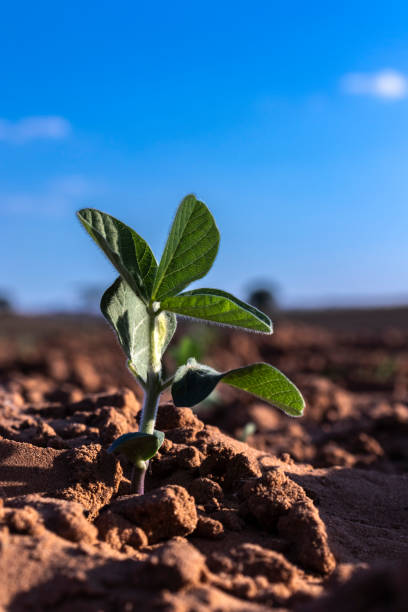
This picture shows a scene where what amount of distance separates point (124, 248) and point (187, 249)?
0.20 metres

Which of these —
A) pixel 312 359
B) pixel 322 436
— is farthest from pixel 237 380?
pixel 312 359

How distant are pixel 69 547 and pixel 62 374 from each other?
5739 millimetres

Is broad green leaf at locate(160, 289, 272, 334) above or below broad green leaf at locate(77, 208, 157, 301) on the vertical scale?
below

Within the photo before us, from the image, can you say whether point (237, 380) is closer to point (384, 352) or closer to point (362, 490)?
point (362, 490)

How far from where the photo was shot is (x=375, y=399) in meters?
6.04

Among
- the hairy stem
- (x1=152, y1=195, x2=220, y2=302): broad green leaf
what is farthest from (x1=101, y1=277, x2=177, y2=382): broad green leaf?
the hairy stem

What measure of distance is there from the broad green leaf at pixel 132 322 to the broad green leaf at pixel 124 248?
0.27 ft

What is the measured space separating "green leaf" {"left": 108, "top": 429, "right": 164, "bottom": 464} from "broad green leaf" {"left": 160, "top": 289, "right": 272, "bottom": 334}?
400 millimetres

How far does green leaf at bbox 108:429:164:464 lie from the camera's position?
6.23 ft

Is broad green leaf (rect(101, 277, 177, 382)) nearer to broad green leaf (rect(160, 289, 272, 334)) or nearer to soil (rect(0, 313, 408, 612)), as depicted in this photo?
broad green leaf (rect(160, 289, 272, 334))

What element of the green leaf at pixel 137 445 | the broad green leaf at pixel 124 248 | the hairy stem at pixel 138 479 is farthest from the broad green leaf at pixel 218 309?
the hairy stem at pixel 138 479

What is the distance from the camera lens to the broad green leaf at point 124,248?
1854 mm

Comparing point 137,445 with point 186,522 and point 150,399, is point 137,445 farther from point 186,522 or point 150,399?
point 186,522

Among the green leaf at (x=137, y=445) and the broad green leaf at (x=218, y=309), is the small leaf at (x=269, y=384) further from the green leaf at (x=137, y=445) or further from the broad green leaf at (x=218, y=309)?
the green leaf at (x=137, y=445)
